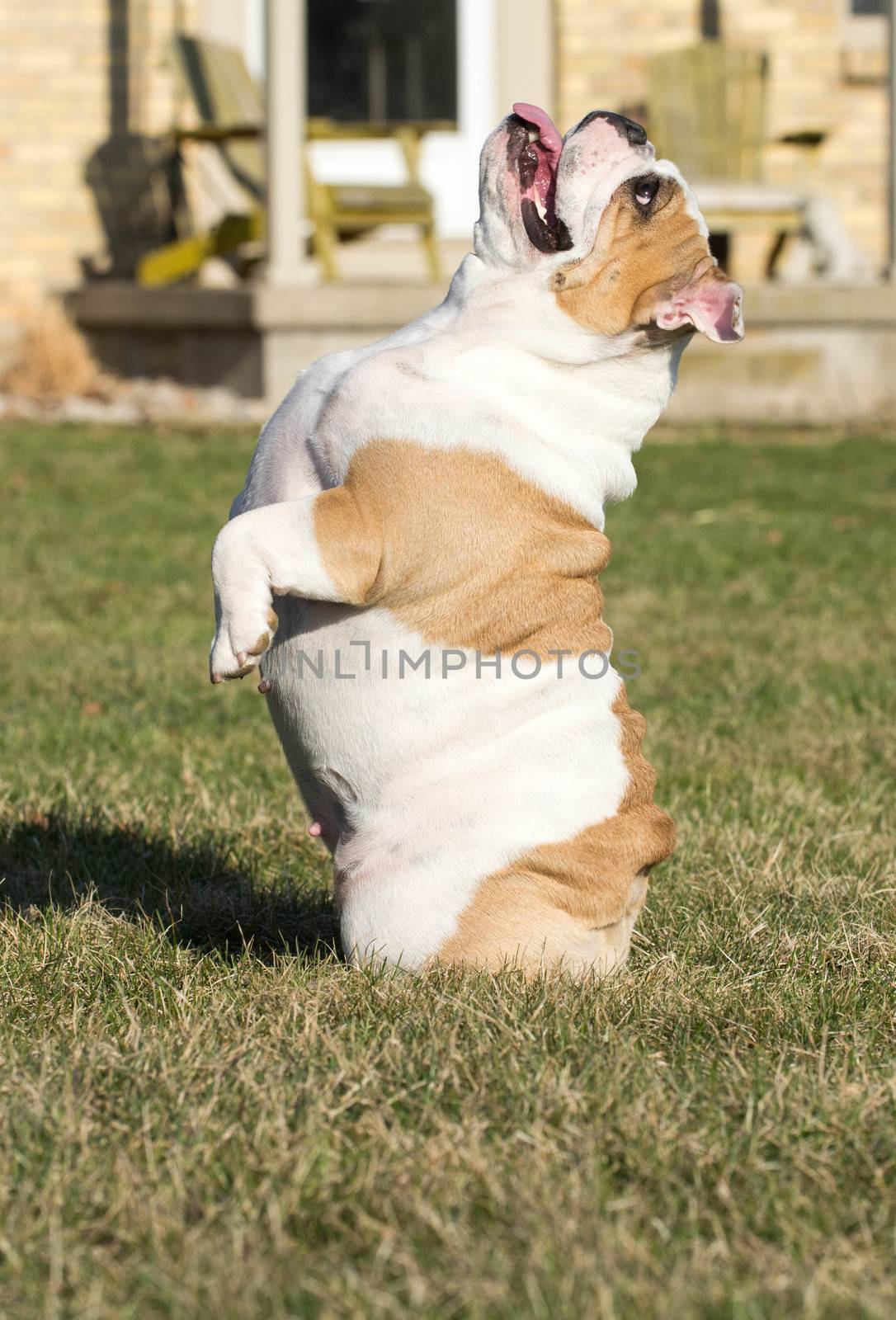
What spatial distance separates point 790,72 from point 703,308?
11480 millimetres

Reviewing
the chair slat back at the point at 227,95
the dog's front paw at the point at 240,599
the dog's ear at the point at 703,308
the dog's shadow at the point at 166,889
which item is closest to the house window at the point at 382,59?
the chair slat back at the point at 227,95

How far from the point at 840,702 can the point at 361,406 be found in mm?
3290

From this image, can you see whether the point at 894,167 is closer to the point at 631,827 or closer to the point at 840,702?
the point at 840,702

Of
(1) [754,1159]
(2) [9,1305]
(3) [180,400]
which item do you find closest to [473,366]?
(1) [754,1159]

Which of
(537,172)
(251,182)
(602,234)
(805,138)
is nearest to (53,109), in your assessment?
(251,182)

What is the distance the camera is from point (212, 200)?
1286cm

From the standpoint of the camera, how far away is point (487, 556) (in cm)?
258

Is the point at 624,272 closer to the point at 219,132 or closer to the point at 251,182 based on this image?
the point at 219,132

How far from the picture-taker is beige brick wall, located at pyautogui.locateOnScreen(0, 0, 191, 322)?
12.6 metres

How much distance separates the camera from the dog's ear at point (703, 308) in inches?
100

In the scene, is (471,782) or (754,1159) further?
(471,782)

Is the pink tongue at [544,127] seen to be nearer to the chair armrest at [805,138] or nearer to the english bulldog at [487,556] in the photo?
the english bulldog at [487,556]

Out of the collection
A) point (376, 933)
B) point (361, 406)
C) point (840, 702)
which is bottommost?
point (840, 702)

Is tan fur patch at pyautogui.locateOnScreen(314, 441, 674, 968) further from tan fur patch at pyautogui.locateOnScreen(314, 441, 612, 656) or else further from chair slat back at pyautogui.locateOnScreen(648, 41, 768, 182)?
chair slat back at pyautogui.locateOnScreen(648, 41, 768, 182)
